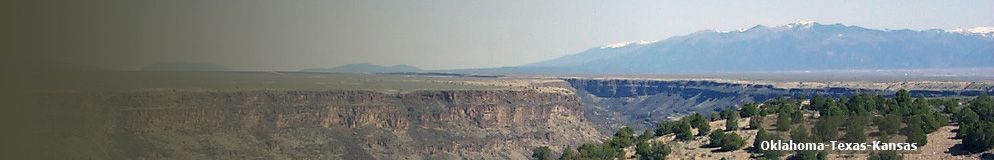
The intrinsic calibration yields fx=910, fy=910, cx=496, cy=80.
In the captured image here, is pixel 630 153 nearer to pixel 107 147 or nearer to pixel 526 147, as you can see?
pixel 107 147

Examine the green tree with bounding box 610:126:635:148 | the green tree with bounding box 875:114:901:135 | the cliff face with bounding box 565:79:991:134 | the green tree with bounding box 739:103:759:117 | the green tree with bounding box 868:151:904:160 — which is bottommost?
the cliff face with bounding box 565:79:991:134

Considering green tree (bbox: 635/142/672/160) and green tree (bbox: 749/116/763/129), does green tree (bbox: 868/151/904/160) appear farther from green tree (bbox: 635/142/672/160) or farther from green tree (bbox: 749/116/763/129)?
green tree (bbox: 749/116/763/129)

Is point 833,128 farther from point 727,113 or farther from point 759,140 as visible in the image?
point 727,113

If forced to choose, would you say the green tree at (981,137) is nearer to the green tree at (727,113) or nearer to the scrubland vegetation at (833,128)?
the scrubland vegetation at (833,128)

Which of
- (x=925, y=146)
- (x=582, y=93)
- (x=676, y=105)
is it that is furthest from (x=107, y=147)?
(x=582, y=93)

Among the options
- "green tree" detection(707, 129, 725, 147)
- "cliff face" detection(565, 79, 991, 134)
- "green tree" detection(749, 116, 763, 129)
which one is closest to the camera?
"green tree" detection(707, 129, 725, 147)

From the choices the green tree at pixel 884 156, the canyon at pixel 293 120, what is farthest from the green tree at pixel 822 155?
the canyon at pixel 293 120

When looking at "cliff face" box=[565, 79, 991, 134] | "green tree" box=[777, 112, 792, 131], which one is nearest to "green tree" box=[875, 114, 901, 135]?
"green tree" box=[777, 112, 792, 131]
